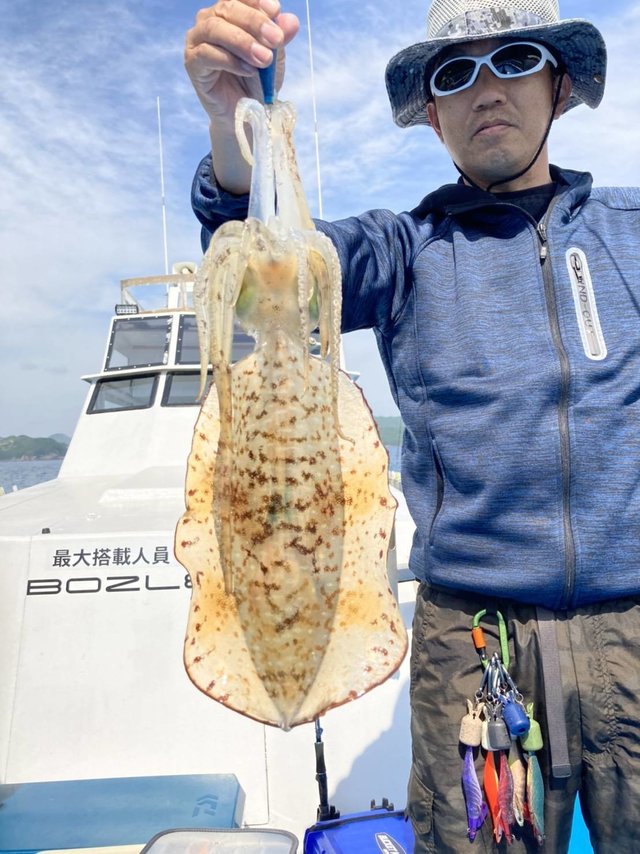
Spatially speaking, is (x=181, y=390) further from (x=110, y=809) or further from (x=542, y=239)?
(x=542, y=239)

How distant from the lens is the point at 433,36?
232 centimetres

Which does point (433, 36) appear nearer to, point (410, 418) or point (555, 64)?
point (555, 64)

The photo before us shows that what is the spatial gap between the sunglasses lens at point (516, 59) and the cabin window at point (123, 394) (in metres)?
7.13

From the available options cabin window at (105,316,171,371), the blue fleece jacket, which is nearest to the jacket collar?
the blue fleece jacket

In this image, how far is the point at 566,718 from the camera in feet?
6.40

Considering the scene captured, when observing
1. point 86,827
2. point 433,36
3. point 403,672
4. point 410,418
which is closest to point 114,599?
point 86,827

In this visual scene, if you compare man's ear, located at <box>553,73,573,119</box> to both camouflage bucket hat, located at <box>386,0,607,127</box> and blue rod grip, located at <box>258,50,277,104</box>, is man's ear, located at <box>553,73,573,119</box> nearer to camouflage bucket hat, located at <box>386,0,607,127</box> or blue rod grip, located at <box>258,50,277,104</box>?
camouflage bucket hat, located at <box>386,0,607,127</box>

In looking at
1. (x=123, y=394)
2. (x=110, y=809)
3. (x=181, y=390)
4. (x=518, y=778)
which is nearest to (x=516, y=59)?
(x=518, y=778)

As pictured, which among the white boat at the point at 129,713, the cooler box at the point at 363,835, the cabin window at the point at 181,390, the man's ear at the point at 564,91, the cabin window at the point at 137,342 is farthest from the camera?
the cabin window at the point at 137,342

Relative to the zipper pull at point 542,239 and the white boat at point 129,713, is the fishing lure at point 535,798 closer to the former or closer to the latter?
the zipper pull at point 542,239

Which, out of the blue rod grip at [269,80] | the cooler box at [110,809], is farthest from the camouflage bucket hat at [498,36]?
the cooler box at [110,809]

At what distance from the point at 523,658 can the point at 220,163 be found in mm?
1885

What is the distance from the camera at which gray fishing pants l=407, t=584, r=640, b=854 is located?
1.95 m

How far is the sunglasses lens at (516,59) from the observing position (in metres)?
2.18
